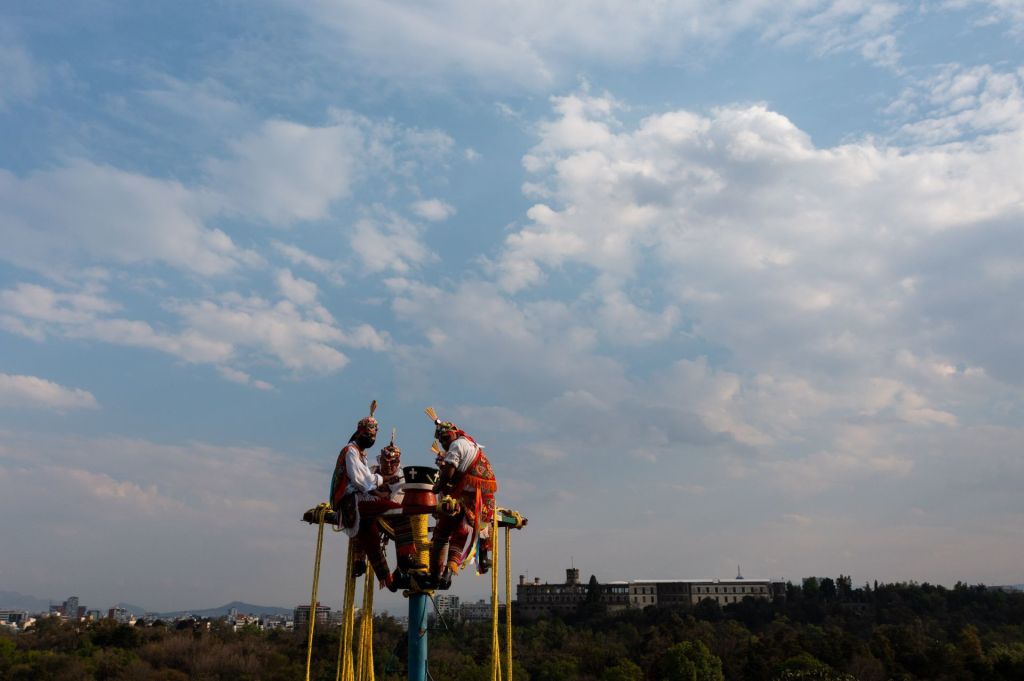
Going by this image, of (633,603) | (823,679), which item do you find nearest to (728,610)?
(633,603)

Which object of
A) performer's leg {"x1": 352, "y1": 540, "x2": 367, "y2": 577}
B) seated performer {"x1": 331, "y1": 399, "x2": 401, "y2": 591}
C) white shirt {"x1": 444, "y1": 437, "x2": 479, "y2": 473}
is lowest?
performer's leg {"x1": 352, "y1": 540, "x2": 367, "y2": 577}

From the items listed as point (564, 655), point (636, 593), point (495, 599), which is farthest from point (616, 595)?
point (495, 599)

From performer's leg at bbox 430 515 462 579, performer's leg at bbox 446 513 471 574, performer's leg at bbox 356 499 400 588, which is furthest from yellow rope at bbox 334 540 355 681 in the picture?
performer's leg at bbox 446 513 471 574

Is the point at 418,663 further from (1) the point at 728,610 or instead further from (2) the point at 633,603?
(2) the point at 633,603

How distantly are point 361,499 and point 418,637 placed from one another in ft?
8.14

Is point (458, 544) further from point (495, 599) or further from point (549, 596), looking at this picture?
point (549, 596)

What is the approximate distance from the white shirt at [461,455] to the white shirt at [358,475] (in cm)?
118

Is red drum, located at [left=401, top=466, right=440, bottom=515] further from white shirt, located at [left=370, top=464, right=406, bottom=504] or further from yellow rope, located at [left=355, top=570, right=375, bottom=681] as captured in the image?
yellow rope, located at [left=355, top=570, right=375, bottom=681]

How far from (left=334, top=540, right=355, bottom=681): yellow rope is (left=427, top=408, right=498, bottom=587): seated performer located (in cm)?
145

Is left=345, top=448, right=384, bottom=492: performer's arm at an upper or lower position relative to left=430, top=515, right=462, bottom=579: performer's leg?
upper

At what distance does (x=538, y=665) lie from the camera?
190 ft

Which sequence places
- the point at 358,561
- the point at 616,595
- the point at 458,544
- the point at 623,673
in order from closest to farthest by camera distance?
the point at 458,544 < the point at 358,561 < the point at 623,673 < the point at 616,595

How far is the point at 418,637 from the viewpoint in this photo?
1407 cm

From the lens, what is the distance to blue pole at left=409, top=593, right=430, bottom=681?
1391 centimetres
